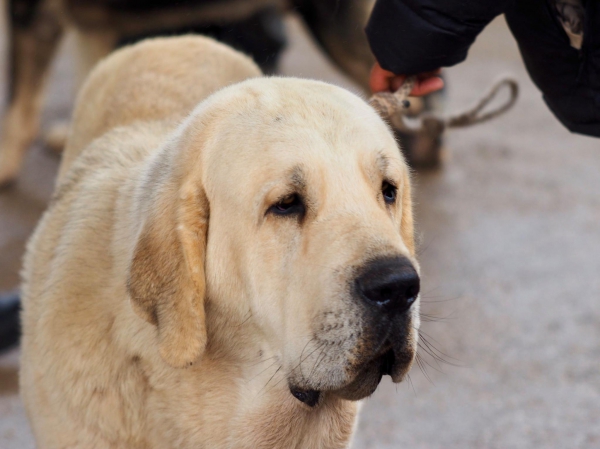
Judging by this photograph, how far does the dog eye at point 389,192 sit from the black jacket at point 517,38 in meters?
0.68

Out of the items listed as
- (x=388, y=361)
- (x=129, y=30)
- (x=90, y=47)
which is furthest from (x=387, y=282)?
(x=129, y=30)

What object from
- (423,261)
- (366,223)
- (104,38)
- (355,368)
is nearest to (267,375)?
(355,368)

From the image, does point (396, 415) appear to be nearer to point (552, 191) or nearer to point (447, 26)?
point (447, 26)

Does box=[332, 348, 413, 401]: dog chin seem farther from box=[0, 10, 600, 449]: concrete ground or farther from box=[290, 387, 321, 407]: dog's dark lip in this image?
box=[0, 10, 600, 449]: concrete ground

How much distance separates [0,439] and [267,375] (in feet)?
6.96

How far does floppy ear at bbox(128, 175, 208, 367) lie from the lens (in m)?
2.21

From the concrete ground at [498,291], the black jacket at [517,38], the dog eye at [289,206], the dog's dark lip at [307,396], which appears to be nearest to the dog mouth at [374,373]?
the dog's dark lip at [307,396]

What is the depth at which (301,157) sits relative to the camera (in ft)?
6.98

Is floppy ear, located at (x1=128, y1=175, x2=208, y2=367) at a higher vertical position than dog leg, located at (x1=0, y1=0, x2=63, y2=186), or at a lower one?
higher

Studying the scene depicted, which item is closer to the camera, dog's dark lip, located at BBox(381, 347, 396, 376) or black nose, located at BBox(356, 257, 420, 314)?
black nose, located at BBox(356, 257, 420, 314)

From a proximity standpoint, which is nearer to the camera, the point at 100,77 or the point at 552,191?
the point at 100,77

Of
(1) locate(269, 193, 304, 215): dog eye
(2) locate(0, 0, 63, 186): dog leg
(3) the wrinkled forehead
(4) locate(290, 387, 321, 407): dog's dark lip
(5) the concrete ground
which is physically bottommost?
(5) the concrete ground

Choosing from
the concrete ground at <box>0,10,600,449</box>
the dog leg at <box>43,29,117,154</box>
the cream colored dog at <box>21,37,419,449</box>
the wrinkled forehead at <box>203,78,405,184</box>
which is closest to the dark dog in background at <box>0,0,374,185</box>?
the dog leg at <box>43,29,117,154</box>

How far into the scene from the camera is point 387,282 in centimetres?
194
